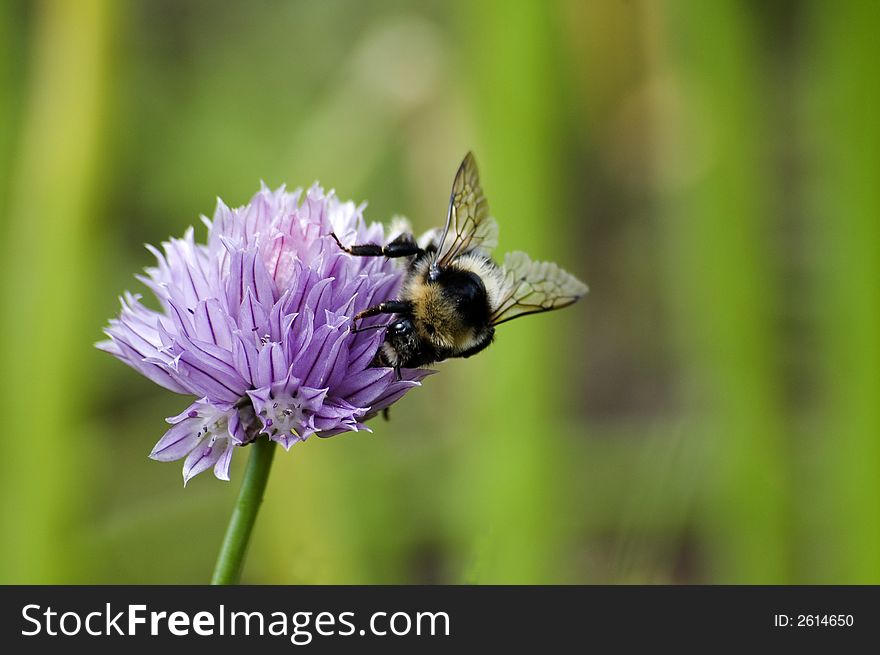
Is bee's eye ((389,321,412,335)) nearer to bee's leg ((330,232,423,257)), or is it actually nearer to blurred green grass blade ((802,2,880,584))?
bee's leg ((330,232,423,257))

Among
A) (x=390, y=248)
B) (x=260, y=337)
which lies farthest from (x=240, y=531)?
(x=390, y=248)

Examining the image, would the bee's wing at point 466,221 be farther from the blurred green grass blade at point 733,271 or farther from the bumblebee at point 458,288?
the blurred green grass blade at point 733,271

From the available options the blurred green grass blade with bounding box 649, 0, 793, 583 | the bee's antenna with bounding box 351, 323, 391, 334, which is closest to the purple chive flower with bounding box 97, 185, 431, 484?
the bee's antenna with bounding box 351, 323, 391, 334

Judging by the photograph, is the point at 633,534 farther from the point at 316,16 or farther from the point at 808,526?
the point at 316,16

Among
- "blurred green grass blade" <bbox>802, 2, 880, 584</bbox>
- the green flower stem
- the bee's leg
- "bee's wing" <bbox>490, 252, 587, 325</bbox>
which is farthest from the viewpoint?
"blurred green grass blade" <bbox>802, 2, 880, 584</bbox>

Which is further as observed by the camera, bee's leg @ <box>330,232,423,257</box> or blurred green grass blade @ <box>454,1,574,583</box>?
blurred green grass blade @ <box>454,1,574,583</box>

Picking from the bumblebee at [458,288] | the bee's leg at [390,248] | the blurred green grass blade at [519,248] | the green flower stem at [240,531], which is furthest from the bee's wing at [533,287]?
the blurred green grass blade at [519,248]

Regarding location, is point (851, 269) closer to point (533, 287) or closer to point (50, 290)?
point (533, 287)
